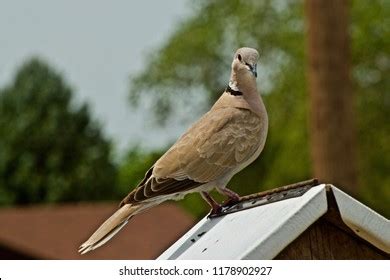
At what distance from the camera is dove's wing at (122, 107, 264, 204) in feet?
9.46

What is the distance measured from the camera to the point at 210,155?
2938 millimetres

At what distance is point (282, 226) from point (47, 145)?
1435cm

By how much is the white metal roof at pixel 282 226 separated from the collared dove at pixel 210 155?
285 mm

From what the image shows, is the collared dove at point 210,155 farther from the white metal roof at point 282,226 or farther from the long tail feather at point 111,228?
the white metal roof at point 282,226

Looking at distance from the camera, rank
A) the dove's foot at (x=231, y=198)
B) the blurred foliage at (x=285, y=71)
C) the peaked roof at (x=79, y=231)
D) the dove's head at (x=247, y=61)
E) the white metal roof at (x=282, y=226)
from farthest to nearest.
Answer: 1. the peaked roof at (x=79, y=231)
2. the blurred foliage at (x=285, y=71)
3. the dove's foot at (x=231, y=198)
4. the dove's head at (x=247, y=61)
5. the white metal roof at (x=282, y=226)

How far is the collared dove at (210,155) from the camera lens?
109 inches

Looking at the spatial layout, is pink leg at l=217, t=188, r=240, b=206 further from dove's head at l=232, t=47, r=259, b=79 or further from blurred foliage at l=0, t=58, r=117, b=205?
blurred foliage at l=0, t=58, r=117, b=205

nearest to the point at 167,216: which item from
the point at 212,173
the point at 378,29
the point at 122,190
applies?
the point at 122,190

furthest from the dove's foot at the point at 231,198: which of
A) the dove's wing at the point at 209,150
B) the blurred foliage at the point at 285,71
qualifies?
the blurred foliage at the point at 285,71

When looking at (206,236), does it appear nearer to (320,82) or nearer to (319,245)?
(319,245)

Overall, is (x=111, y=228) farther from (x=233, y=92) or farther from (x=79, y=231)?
(x=79, y=231)

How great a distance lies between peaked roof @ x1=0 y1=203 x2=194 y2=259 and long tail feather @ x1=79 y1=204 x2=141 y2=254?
8724mm

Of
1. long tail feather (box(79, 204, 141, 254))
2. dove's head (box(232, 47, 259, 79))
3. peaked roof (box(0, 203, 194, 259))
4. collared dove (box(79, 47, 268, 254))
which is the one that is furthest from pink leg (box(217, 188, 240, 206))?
peaked roof (box(0, 203, 194, 259))
